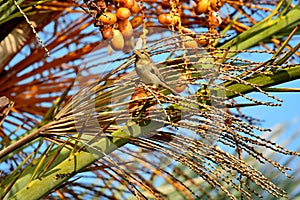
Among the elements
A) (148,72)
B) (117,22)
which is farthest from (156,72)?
(117,22)

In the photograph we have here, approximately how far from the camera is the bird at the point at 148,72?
2.21ft

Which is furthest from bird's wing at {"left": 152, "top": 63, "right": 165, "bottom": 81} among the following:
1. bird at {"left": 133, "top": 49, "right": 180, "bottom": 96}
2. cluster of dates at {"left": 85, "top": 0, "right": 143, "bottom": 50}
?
cluster of dates at {"left": 85, "top": 0, "right": 143, "bottom": 50}

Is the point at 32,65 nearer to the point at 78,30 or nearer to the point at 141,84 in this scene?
the point at 78,30

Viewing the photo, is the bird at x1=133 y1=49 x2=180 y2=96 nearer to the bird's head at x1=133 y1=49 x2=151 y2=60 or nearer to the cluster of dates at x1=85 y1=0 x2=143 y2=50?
the bird's head at x1=133 y1=49 x2=151 y2=60

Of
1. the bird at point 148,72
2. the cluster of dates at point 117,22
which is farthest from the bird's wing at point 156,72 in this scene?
the cluster of dates at point 117,22

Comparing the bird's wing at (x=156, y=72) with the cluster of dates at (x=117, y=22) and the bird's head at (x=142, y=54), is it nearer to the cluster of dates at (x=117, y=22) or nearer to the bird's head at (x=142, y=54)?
the bird's head at (x=142, y=54)

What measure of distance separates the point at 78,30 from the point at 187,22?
0.92 feet

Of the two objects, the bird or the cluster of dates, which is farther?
the cluster of dates

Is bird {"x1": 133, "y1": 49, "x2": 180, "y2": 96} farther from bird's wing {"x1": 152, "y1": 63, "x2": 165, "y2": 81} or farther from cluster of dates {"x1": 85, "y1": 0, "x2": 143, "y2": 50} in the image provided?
cluster of dates {"x1": 85, "y1": 0, "x2": 143, "y2": 50}

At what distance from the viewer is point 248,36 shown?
0.93 m

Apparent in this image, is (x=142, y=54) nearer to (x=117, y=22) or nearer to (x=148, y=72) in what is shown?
(x=148, y=72)

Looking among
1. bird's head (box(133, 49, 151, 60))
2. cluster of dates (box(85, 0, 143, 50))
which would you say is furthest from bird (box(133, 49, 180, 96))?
cluster of dates (box(85, 0, 143, 50))

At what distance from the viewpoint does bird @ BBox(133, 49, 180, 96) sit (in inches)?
26.5

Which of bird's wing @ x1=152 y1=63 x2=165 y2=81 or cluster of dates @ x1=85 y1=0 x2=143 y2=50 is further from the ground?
cluster of dates @ x1=85 y1=0 x2=143 y2=50
